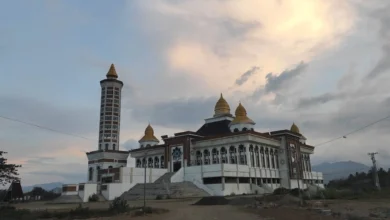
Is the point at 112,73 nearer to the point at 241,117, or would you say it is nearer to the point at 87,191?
the point at 241,117

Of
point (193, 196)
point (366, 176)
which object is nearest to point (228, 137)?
point (193, 196)

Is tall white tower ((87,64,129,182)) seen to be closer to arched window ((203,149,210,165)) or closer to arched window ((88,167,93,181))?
arched window ((88,167,93,181))

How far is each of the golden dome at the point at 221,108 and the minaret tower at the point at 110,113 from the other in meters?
23.2

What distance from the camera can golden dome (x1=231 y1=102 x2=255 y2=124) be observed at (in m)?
74.0

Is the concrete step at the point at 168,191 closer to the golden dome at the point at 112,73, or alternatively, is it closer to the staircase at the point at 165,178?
the staircase at the point at 165,178

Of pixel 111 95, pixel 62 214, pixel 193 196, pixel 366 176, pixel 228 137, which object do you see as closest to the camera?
pixel 62 214

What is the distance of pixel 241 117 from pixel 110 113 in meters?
29.5

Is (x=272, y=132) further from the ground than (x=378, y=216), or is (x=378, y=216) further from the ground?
(x=272, y=132)

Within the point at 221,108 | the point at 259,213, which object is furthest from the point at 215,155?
the point at 259,213

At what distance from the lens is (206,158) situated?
71.8 metres

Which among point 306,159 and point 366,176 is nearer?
point 306,159

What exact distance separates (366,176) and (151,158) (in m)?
70.7

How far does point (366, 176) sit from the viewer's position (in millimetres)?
109000

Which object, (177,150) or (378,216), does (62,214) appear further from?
(177,150)
